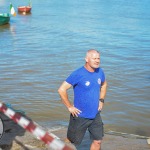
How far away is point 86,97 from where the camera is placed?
16.8 ft

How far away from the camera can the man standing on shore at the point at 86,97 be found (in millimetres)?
5039

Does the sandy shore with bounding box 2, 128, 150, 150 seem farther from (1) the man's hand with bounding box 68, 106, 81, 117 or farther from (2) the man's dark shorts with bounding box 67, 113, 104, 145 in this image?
(1) the man's hand with bounding box 68, 106, 81, 117

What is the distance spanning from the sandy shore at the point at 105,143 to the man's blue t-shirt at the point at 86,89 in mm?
1195

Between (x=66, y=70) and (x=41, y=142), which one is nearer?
(x=41, y=142)

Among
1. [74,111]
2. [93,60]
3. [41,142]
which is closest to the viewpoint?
[93,60]

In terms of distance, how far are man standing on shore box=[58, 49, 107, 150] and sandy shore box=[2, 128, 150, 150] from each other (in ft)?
2.97

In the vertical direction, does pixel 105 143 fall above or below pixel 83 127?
below

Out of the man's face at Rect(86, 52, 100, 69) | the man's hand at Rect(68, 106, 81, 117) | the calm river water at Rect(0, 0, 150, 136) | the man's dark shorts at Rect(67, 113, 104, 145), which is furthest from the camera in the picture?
the calm river water at Rect(0, 0, 150, 136)

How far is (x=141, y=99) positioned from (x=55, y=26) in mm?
22413

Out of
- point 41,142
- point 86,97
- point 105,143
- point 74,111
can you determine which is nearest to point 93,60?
point 86,97

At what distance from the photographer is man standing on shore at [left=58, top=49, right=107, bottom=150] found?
5.04 metres

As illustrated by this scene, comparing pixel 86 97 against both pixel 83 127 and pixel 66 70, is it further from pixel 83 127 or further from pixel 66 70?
pixel 66 70

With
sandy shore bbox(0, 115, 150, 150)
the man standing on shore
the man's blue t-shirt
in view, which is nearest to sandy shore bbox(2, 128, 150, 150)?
sandy shore bbox(0, 115, 150, 150)

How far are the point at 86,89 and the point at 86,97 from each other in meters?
0.12
